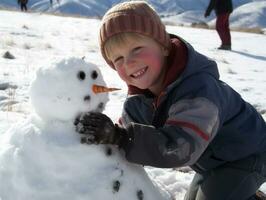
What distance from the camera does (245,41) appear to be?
34.9 feet

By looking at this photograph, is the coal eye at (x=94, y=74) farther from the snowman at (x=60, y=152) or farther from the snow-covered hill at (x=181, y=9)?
the snow-covered hill at (x=181, y=9)

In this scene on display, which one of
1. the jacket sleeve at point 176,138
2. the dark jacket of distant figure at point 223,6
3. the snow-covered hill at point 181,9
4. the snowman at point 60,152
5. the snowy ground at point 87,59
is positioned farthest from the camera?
the snow-covered hill at point 181,9

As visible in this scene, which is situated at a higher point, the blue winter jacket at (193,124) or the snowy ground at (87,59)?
the blue winter jacket at (193,124)

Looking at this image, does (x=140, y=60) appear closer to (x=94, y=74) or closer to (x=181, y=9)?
(x=94, y=74)

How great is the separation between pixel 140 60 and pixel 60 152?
570mm

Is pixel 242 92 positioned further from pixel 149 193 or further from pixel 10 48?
pixel 10 48

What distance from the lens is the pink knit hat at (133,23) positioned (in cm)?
205

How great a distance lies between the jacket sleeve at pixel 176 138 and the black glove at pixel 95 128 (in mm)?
118

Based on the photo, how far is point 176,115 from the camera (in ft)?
6.21

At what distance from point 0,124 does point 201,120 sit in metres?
1.73

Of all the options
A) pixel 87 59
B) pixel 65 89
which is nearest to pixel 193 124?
pixel 65 89

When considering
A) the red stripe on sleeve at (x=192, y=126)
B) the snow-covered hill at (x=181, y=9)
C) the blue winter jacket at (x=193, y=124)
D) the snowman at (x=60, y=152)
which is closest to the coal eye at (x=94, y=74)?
the snowman at (x=60, y=152)

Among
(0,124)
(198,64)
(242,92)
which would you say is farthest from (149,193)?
(242,92)

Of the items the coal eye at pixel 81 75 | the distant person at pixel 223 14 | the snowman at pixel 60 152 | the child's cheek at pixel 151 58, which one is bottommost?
the distant person at pixel 223 14
